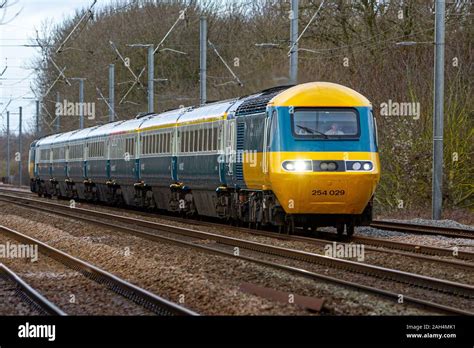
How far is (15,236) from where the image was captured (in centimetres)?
2330

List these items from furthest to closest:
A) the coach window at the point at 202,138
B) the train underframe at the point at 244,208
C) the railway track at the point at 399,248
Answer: the coach window at the point at 202,138 → the train underframe at the point at 244,208 → the railway track at the point at 399,248

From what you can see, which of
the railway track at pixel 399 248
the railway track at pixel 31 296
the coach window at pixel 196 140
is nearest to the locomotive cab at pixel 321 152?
the railway track at pixel 399 248

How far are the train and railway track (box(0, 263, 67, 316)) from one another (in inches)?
265

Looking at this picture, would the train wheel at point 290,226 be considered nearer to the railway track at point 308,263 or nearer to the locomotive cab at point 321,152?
the locomotive cab at point 321,152

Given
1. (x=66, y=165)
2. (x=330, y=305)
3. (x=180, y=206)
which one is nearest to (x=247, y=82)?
(x=180, y=206)

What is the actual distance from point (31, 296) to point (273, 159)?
27.6 ft

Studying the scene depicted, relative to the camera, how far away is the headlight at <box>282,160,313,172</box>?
2008 centimetres

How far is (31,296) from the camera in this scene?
12.8 metres

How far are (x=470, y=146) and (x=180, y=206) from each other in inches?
317

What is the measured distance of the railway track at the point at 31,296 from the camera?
11.4 meters

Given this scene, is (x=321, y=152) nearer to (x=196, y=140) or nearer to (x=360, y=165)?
(x=360, y=165)

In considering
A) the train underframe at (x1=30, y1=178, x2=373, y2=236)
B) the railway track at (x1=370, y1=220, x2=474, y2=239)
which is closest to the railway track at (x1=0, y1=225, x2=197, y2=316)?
the train underframe at (x1=30, y1=178, x2=373, y2=236)

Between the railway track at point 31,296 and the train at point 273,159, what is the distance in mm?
6724
